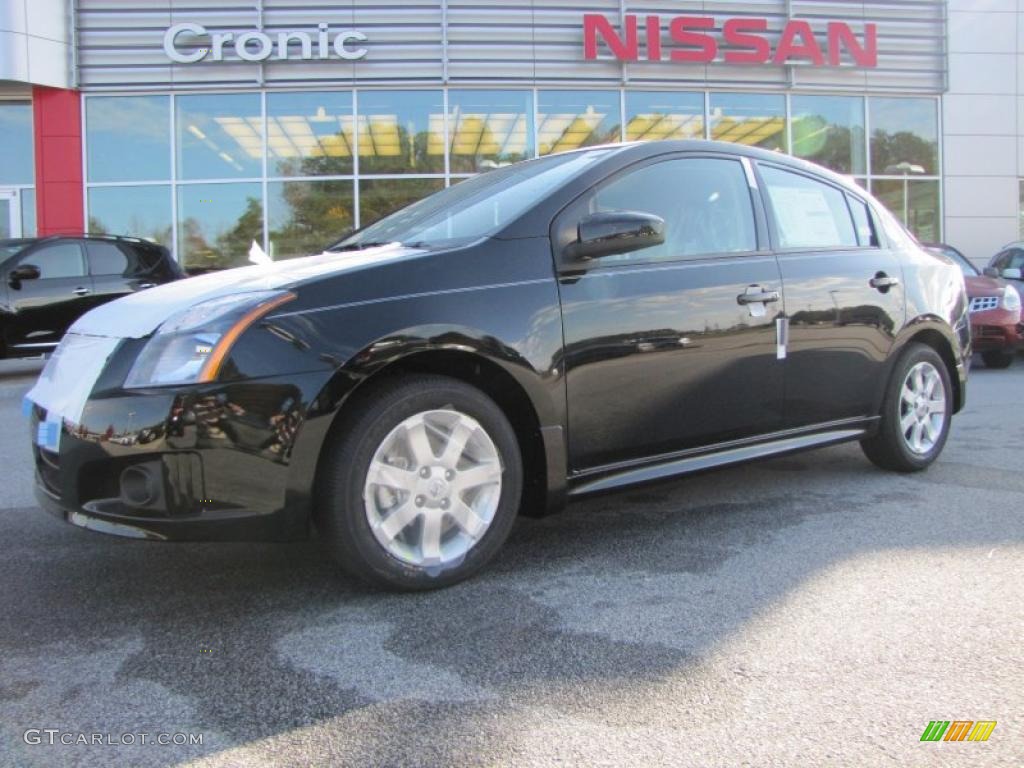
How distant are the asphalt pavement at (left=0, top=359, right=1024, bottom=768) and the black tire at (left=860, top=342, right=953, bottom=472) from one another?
0.56 meters

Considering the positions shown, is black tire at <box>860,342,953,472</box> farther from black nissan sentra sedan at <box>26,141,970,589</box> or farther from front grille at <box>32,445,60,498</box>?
front grille at <box>32,445,60,498</box>

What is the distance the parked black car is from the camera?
363 inches

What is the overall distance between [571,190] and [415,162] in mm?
12654

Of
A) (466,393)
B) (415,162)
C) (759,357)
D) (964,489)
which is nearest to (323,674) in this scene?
(466,393)

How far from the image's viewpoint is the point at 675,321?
3309 mm

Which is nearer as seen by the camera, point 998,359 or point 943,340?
point 943,340

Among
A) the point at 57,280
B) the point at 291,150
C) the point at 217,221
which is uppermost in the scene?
the point at 291,150

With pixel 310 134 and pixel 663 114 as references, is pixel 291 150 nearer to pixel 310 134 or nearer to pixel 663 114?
pixel 310 134

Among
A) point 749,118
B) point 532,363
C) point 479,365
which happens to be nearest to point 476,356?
point 479,365

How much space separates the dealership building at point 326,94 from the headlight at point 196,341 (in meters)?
12.8

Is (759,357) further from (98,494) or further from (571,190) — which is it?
(98,494)

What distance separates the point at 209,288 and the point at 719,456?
2049 millimetres

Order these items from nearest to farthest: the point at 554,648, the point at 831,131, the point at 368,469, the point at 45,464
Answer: the point at 554,648 < the point at 368,469 < the point at 45,464 < the point at 831,131

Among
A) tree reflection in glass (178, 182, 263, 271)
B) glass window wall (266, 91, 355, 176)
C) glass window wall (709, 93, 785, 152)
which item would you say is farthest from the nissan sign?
tree reflection in glass (178, 182, 263, 271)
